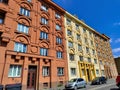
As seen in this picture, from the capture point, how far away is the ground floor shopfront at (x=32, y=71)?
15438 mm

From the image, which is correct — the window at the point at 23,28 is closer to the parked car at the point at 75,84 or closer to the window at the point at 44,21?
the window at the point at 44,21

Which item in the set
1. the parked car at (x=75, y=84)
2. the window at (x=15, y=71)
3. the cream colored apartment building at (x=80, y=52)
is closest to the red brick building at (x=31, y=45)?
the window at (x=15, y=71)

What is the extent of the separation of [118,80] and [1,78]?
48.1 feet

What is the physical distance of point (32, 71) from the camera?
1862cm

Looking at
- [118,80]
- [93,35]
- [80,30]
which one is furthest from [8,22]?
[93,35]

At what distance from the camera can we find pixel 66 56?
25578 millimetres

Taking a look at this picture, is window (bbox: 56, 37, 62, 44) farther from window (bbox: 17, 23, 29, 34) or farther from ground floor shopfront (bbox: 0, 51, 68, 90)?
window (bbox: 17, 23, 29, 34)

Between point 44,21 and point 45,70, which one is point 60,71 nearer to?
point 45,70

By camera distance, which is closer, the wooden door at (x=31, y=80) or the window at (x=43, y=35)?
the wooden door at (x=31, y=80)

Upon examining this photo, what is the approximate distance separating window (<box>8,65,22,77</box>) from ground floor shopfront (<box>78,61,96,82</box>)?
52.1 feet

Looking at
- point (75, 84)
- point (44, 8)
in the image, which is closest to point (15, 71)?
point (75, 84)

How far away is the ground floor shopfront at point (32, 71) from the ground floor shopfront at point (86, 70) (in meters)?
6.16

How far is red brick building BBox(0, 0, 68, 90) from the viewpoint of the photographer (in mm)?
15843

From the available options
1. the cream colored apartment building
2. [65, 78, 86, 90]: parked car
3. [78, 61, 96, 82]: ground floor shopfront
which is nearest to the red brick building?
the cream colored apartment building
